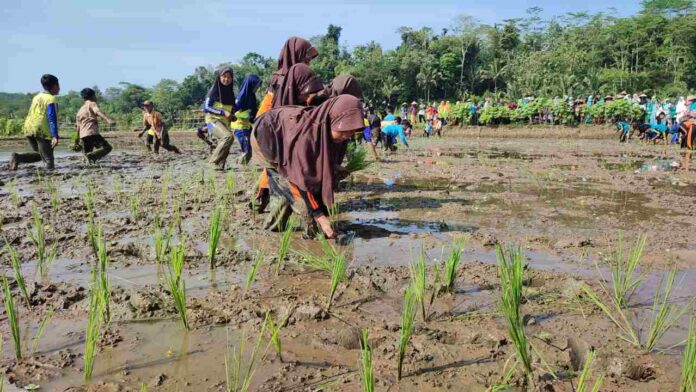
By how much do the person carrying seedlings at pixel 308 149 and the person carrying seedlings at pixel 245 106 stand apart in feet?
9.56

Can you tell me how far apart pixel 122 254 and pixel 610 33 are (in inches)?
1667

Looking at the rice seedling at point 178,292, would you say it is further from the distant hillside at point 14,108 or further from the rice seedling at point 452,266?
the distant hillside at point 14,108

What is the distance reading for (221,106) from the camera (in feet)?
23.6

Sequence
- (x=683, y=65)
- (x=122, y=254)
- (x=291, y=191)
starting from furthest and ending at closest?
1. (x=683, y=65)
2. (x=291, y=191)
3. (x=122, y=254)

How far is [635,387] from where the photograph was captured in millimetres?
1775

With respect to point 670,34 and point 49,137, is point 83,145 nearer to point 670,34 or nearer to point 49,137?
point 49,137

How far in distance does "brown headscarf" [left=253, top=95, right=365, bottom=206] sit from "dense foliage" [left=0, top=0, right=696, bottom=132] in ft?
85.5

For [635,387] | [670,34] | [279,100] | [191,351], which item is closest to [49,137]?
[279,100]

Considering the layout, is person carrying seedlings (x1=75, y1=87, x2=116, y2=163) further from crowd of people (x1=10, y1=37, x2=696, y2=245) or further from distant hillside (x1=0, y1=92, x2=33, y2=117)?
distant hillside (x1=0, y1=92, x2=33, y2=117)

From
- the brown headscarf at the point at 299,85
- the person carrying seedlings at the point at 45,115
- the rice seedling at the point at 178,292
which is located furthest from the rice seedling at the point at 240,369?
the person carrying seedlings at the point at 45,115

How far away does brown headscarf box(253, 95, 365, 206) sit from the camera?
348 cm

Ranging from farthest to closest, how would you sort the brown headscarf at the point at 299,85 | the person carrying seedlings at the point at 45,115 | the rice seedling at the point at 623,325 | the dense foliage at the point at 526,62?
the dense foliage at the point at 526,62, the person carrying seedlings at the point at 45,115, the brown headscarf at the point at 299,85, the rice seedling at the point at 623,325

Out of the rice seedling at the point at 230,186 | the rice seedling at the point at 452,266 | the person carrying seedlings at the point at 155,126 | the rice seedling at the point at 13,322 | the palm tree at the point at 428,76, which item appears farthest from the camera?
the palm tree at the point at 428,76

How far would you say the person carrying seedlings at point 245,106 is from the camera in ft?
22.0
